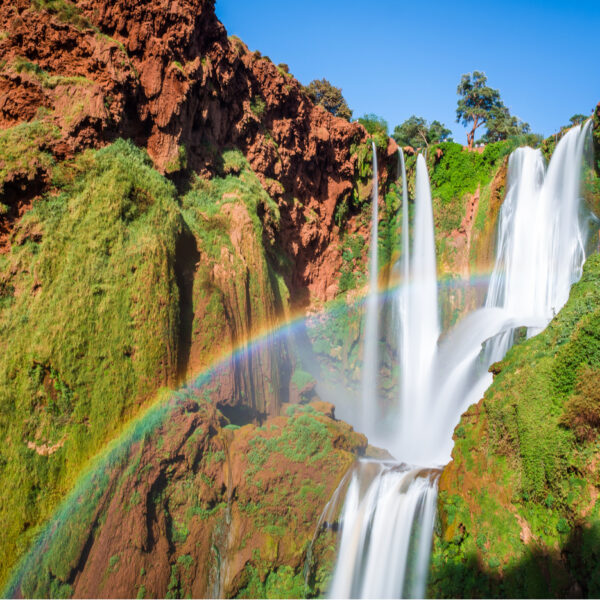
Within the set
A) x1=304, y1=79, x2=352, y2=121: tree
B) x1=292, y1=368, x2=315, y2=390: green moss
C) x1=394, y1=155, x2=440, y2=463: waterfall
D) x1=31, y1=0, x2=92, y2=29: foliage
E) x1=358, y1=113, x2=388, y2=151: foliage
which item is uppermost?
x1=304, y1=79, x2=352, y2=121: tree

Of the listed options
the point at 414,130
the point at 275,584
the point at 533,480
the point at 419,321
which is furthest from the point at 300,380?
the point at 414,130

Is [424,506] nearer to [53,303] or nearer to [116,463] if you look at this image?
[116,463]

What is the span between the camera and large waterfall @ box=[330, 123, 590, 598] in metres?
9.17

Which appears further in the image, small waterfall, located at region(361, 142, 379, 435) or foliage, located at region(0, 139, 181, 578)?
small waterfall, located at region(361, 142, 379, 435)

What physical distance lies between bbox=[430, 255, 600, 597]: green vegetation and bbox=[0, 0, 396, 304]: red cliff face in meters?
12.3

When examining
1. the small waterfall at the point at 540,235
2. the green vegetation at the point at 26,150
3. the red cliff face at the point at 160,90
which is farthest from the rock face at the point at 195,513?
the small waterfall at the point at 540,235

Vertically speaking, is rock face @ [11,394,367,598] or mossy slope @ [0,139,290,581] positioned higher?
mossy slope @ [0,139,290,581]

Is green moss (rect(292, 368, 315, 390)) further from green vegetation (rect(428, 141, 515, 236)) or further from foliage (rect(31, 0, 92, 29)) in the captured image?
foliage (rect(31, 0, 92, 29))

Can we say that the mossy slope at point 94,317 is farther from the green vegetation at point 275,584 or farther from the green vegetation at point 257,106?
the green vegetation at point 257,106

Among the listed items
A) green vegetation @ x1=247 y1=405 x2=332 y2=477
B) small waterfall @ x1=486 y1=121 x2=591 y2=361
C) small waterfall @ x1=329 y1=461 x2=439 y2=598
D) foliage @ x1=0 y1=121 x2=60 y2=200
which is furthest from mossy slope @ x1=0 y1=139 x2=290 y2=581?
small waterfall @ x1=486 y1=121 x2=591 y2=361

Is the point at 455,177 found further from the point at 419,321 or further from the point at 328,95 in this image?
the point at 328,95

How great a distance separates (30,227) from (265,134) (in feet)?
37.2

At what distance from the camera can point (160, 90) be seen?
1314 centimetres

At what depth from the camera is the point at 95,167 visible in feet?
36.2
